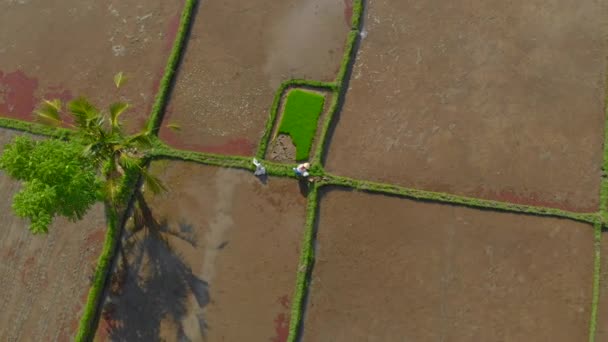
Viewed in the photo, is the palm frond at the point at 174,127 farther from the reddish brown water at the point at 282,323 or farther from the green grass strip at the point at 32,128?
the reddish brown water at the point at 282,323

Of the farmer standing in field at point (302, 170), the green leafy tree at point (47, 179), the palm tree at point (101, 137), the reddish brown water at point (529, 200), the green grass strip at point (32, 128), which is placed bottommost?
the green leafy tree at point (47, 179)

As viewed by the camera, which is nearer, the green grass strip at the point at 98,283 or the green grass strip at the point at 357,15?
the green grass strip at the point at 98,283

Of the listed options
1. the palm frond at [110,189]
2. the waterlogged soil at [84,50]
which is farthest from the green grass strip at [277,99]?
the palm frond at [110,189]

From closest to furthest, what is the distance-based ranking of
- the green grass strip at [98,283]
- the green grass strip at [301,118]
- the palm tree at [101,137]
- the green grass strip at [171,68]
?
the palm tree at [101,137]
the green grass strip at [98,283]
the green grass strip at [301,118]
the green grass strip at [171,68]

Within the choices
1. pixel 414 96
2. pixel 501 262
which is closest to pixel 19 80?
pixel 414 96

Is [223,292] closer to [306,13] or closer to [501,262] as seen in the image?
[501,262]

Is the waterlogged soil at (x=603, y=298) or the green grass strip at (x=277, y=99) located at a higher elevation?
the green grass strip at (x=277, y=99)

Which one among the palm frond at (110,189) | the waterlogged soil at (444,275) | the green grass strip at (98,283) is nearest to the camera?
the palm frond at (110,189)
